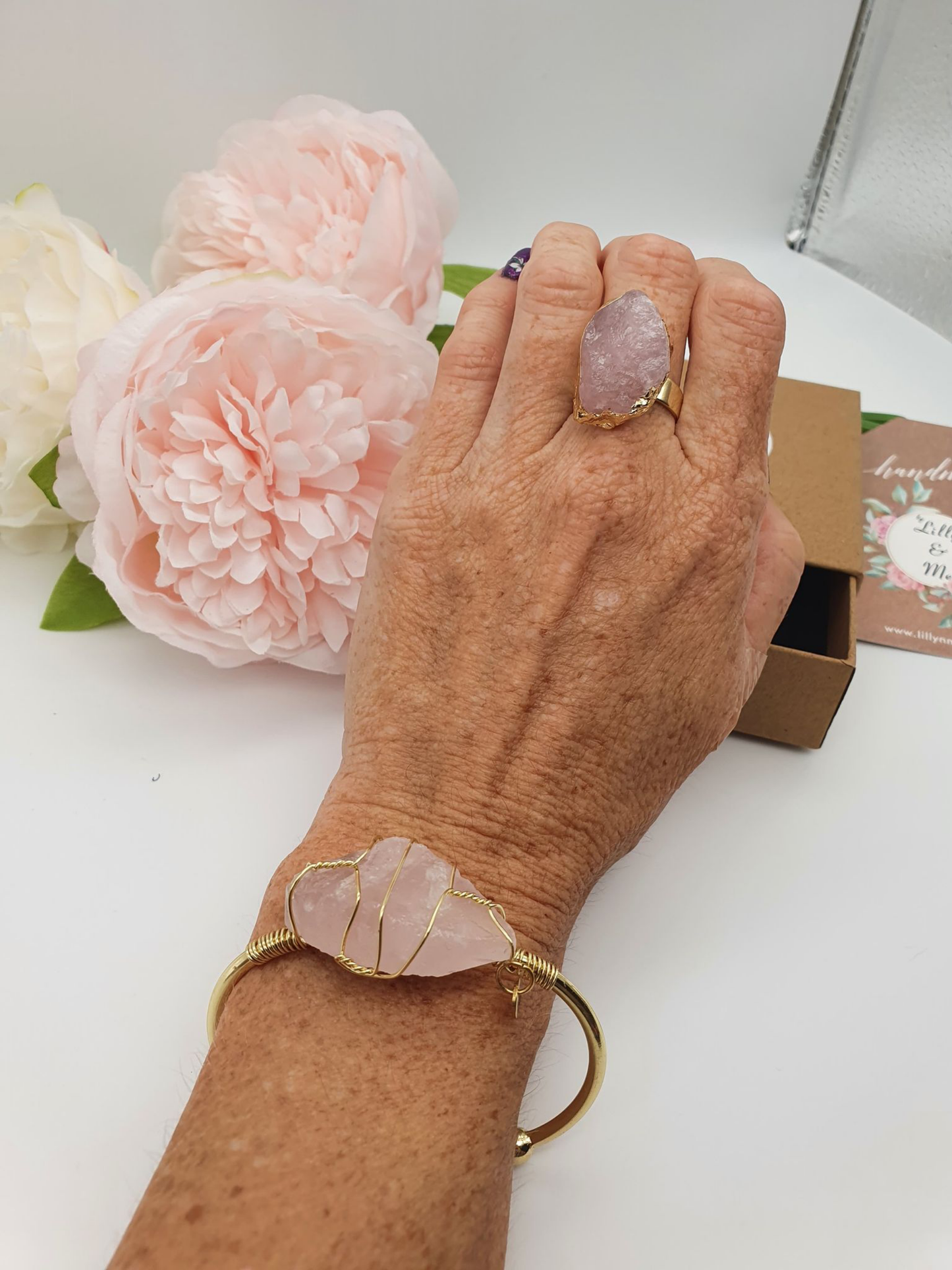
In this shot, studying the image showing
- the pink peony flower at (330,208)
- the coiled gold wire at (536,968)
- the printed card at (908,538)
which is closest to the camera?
the coiled gold wire at (536,968)

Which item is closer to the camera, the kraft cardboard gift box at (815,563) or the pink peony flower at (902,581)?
the kraft cardboard gift box at (815,563)

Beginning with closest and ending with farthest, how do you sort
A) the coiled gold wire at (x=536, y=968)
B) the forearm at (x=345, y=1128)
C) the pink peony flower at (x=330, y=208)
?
the forearm at (x=345, y=1128), the coiled gold wire at (x=536, y=968), the pink peony flower at (x=330, y=208)

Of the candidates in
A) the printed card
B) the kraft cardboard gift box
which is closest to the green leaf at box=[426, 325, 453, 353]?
the kraft cardboard gift box

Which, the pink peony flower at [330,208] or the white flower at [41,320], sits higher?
the pink peony flower at [330,208]

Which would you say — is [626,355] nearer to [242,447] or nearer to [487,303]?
[487,303]

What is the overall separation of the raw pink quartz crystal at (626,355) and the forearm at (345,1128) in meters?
0.48

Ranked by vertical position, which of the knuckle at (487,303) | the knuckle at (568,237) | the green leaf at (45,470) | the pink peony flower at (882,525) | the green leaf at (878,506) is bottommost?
the green leaf at (45,470)

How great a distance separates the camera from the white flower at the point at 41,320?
0.98 metres

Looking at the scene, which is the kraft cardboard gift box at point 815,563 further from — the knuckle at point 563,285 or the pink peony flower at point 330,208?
the pink peony flower at point 330,208

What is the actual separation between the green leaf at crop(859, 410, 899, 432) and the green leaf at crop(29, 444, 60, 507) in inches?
42.9

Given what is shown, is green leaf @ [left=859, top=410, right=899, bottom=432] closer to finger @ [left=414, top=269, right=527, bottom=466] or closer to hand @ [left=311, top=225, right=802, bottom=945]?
hand @ [left=311, top=225, right=802, bottom=945]

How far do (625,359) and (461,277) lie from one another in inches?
27.5

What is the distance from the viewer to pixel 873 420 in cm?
140

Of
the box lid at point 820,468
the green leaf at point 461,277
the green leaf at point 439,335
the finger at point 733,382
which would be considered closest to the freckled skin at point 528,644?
the finger at point 733,382
